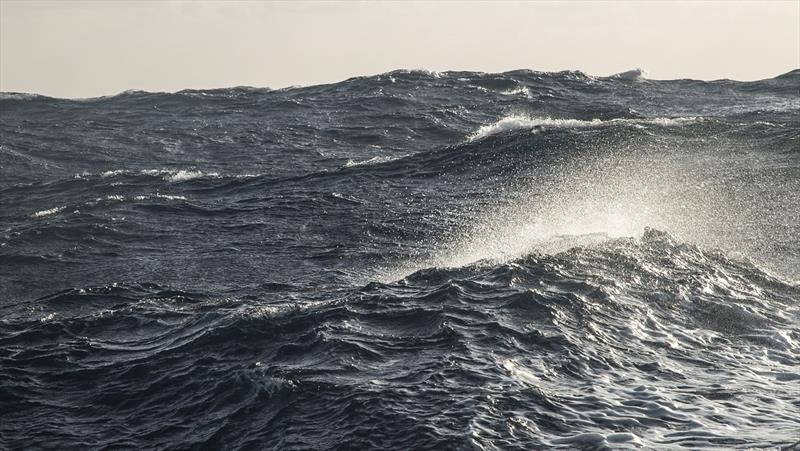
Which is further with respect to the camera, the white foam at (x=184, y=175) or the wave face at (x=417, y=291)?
the white foam at (x=184, y=175)

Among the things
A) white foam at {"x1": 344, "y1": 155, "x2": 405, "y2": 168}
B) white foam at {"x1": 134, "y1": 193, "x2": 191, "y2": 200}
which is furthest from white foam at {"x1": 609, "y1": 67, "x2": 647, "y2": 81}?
white foam at {"x1": 134, "y1": 193, "x2": 191, "y2": 200}

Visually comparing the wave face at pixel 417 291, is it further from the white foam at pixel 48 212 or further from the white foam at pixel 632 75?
the white foam at pixel 632 75

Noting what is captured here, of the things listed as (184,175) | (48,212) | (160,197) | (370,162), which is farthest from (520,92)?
(48,212)

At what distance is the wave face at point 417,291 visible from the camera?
35.1 feet

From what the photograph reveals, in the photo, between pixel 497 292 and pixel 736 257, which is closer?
pixel 497 292

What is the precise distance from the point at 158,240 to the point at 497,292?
1192cm

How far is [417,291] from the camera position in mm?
15844

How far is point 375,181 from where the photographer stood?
100 feet

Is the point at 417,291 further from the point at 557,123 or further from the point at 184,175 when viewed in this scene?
the point at 557,123

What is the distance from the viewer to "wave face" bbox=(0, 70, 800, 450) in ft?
35.1

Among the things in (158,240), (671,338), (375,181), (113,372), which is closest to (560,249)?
(671,338)

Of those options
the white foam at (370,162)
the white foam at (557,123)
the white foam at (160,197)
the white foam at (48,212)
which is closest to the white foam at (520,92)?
the white foam at (557,123)

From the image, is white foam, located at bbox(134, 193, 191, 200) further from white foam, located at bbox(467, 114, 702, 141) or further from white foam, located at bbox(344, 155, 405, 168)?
white foam, located at bbox(467, 114, 702, 141)

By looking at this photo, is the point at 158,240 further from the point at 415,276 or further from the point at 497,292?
the point at 497,292
